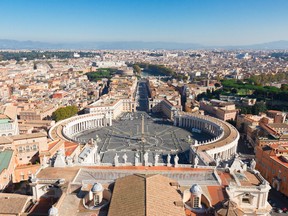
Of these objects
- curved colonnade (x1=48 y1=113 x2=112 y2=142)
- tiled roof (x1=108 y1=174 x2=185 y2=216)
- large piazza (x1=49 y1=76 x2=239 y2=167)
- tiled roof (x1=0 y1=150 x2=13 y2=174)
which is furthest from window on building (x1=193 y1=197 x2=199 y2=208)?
curved colonnade (x1=48 y1=113 x2=112 y2=142)

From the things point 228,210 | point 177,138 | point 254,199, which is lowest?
point 177,138

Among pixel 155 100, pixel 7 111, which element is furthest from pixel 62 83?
pixel 7 111

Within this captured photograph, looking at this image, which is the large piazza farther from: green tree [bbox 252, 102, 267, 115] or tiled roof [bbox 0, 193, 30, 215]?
green tree [bbox 252, 102, 267, 115]

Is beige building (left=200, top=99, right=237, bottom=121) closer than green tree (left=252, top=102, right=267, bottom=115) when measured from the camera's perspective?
Yes

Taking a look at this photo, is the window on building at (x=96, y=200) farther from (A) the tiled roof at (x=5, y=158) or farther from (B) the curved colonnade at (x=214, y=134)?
(B) the curved colonnade at (x=214, y=134)

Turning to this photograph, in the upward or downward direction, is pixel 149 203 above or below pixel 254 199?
above

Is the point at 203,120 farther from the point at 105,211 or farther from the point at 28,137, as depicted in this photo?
the point at 105,211
